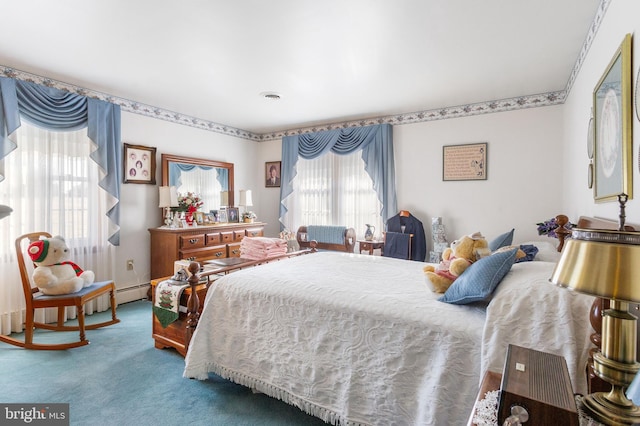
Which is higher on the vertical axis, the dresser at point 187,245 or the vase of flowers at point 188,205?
the vase of flowers at point 188,205

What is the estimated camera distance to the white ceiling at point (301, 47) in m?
2.05

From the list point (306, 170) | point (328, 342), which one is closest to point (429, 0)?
point (328, 342)

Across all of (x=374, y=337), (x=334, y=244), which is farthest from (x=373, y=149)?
(x=374, y=337)

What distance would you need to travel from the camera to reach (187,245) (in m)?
4.07

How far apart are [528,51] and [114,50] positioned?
3.36m

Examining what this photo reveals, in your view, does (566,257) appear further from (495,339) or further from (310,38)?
(310,38)

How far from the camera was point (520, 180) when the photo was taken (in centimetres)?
387

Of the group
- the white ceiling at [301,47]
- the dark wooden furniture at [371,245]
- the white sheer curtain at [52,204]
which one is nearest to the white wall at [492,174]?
the white ceiling at [301,47]

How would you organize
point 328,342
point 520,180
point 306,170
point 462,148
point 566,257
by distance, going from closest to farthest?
point 566,257, point 328,342, point 520,180, point 462,148, point 306,170

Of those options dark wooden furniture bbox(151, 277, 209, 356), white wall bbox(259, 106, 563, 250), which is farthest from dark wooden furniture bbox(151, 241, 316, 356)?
white wall bbox(259, 106, 563, 250)

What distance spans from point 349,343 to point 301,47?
218 cm

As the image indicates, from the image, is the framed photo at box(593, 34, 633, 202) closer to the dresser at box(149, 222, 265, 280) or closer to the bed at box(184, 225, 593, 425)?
the bed at box(184, 225, 593, 425)

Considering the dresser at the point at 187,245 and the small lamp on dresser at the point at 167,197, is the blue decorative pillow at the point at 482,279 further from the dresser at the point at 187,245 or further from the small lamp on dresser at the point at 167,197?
the small lamp on dresser at the point at 167,197

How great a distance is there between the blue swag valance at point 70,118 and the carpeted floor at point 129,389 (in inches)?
59.5
